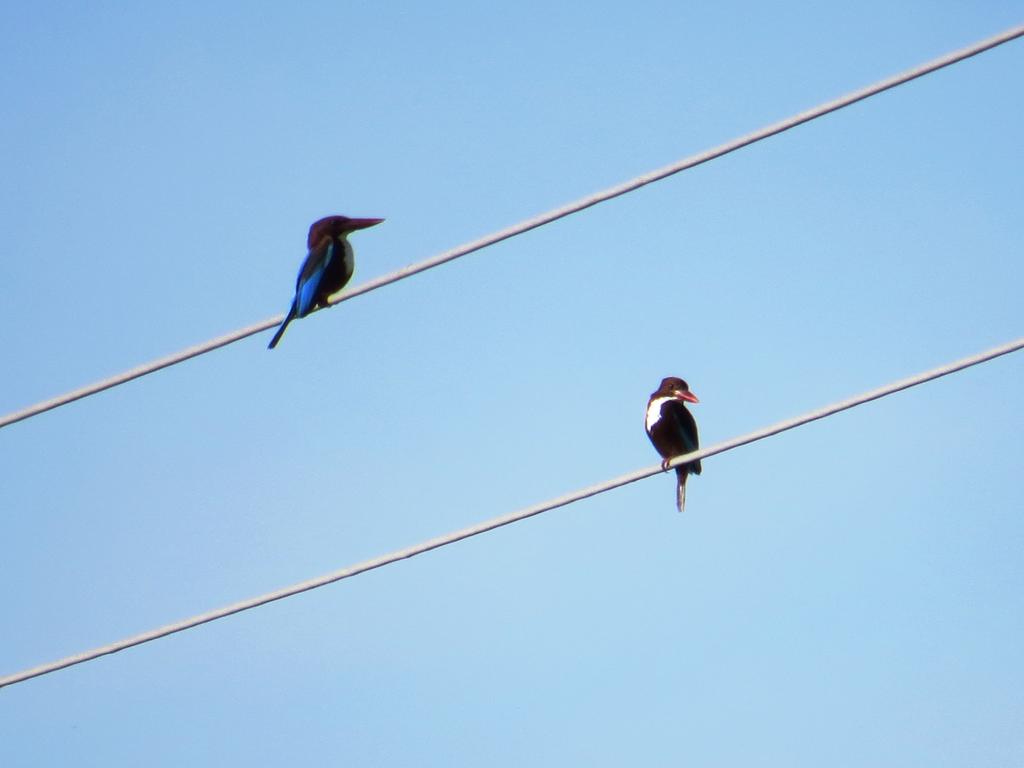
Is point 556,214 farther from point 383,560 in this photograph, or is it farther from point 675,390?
point 675,390

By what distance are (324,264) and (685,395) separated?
2078 mm

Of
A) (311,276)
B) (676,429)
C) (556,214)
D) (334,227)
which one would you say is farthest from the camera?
(676,429)

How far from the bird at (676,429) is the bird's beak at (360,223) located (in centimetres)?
175

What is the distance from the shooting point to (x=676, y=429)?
349 inches

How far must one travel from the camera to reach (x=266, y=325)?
206 inches

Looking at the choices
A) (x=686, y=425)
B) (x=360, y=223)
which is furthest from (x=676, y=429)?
(x=360, y=223)

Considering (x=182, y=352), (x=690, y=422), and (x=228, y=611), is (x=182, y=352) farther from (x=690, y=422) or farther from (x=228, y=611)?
(x=690, y=422)

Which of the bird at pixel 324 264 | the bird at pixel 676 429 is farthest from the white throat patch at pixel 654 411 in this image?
the bird at pixel 324 264

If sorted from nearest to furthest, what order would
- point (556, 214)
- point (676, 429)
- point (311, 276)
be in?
point (556, 214), point (311, 276), point (676, 429)

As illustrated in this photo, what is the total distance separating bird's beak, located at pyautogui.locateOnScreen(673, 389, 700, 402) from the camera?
8945 millimetres

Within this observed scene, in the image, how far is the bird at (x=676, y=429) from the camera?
8.86 m

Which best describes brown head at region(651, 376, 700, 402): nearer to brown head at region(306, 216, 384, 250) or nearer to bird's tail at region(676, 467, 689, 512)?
bird's tail at region(676, 467, 689, 512)

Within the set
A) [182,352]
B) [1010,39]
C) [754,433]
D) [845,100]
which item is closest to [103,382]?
[182,352]

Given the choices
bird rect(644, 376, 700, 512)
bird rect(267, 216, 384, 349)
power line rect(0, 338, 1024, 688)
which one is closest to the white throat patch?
bird rect(644, 376, 700, 512)
